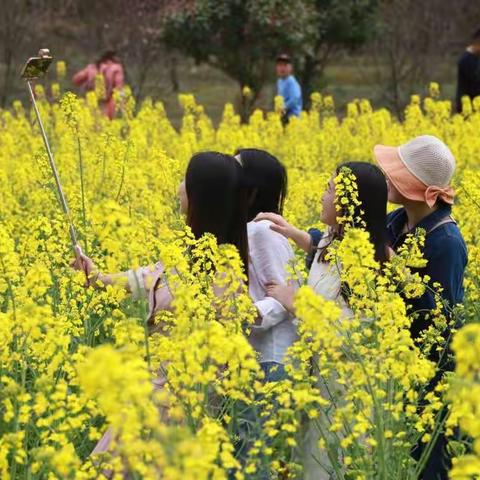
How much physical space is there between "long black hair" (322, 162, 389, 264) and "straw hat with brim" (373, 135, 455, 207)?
0.21m

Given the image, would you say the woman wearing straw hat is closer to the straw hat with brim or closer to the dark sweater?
the straw hat with brim

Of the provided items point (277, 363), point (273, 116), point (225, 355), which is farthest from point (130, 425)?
point (273, 116)

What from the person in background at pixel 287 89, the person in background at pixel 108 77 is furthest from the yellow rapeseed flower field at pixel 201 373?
the person in background at pixel 287 89

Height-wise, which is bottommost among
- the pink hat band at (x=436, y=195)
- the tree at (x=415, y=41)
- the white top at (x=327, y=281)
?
the tree at (x=415, y=41)

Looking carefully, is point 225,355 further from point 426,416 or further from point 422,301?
point 422,301

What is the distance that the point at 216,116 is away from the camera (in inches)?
787

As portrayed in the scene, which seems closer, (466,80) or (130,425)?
(130,425)

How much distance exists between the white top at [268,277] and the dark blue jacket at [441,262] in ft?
1.52

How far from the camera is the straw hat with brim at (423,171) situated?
4.06 meters

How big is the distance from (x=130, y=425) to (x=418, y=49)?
17677mm

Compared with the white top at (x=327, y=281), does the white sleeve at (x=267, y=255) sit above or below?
above

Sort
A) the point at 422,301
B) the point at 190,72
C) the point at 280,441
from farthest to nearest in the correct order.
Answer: the point at 190,72 → the point at 422,301 → the point at 280,441

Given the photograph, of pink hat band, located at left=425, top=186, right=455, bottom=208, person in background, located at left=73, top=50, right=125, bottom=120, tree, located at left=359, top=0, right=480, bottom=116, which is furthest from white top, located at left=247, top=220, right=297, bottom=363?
tree, located at left=359, top=0, right=480, bottom=116

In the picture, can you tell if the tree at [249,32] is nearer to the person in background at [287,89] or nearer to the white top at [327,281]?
the person in background at [287,89]
